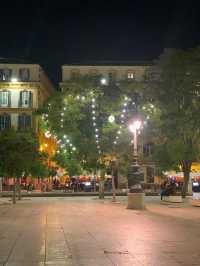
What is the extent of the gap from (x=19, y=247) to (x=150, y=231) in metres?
5.54

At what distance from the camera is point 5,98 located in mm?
84375

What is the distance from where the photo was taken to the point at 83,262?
12.5m

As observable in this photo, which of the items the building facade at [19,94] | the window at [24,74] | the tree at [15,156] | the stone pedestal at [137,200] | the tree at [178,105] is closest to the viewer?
the stone pedestal at [137,200]

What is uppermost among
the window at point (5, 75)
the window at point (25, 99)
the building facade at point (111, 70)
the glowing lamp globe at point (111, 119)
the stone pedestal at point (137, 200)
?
the building facade at point (111, 70)

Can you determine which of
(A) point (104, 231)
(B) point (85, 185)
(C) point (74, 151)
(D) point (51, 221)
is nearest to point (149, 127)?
(C) point (74, 151)

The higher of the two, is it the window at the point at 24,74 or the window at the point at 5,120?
the window at the point at 24,74

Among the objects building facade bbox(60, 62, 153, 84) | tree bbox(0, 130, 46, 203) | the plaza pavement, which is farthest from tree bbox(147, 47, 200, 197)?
building facade bbox(60, 62, 153, 84)

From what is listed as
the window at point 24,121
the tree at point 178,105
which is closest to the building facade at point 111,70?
the window at point 24,121

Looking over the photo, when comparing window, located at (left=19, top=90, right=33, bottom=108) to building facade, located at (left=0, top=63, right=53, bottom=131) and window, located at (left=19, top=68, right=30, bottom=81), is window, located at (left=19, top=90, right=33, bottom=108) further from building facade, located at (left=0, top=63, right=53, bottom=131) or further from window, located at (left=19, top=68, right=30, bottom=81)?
window, located at (left=19, top=68, right=30, bottom=81)

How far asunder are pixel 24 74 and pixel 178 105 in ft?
138

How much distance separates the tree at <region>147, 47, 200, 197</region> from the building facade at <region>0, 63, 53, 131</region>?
1515 inches

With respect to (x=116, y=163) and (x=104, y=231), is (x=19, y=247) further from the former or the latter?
(x=116, y=163)

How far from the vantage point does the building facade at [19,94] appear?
83.9 metres

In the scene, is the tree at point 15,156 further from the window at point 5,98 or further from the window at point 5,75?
the window at point 5,75
